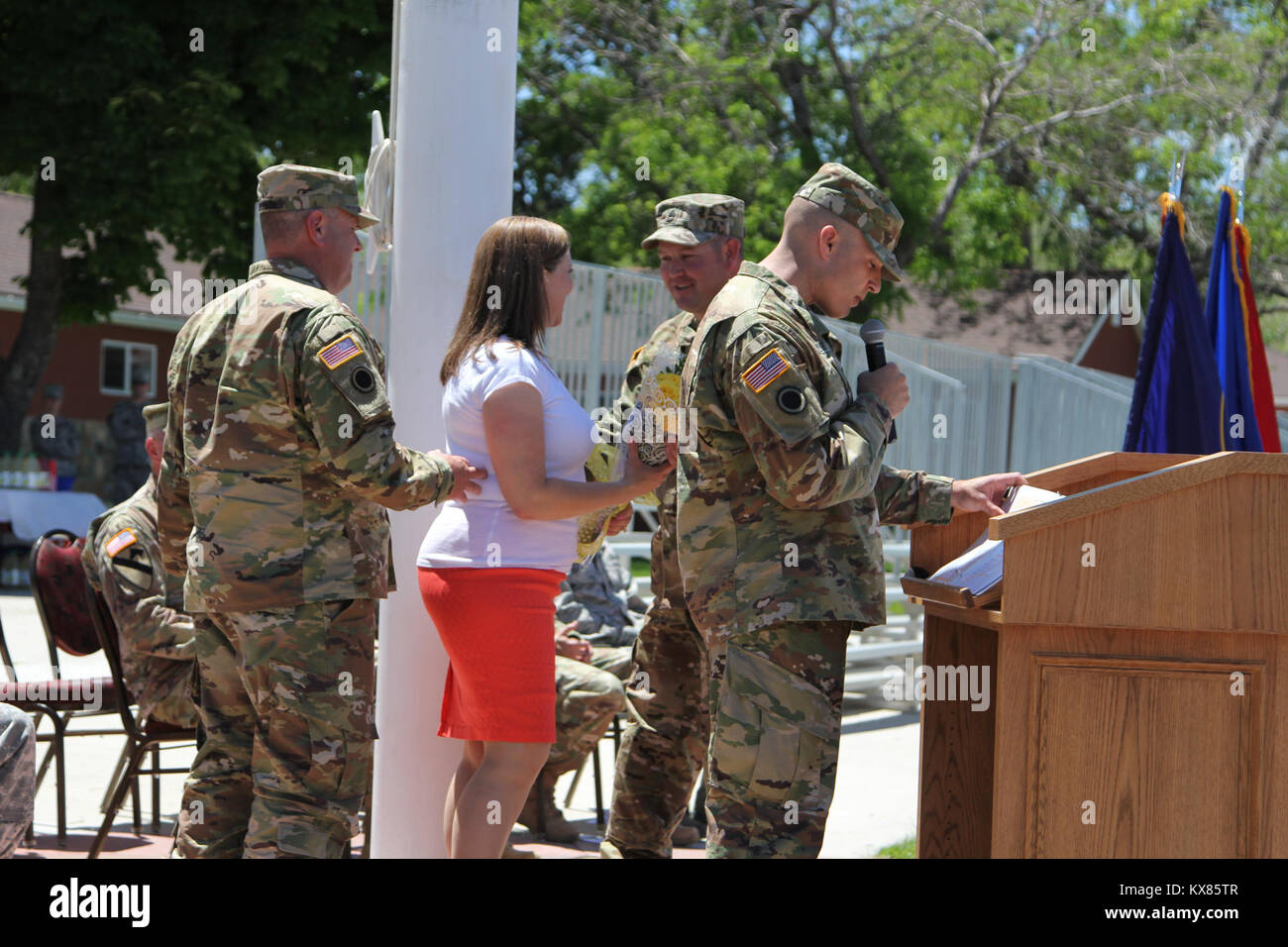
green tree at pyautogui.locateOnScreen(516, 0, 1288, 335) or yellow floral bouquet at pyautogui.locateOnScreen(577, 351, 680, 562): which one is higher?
green tree at pyautogui.locateOnScreen(516, 0, 1288, 335)

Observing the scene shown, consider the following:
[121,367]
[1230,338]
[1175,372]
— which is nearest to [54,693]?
[1175,372]

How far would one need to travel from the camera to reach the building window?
88.1 ft

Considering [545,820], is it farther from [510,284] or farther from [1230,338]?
[1230,338]

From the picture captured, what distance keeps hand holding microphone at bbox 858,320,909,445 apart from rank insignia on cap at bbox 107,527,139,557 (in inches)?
113

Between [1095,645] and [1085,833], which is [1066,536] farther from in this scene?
[1085,833]

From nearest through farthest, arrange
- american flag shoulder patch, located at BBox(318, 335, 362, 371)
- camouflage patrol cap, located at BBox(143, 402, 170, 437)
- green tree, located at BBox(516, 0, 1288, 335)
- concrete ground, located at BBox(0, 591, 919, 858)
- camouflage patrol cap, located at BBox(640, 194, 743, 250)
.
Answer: american flag shoulder patch, located at BBox(318, 335, 362, 371), camouflage patrol cap, located at BBox(640, 194, 743, 250), camouflage patrol cap, located at BBox(143, 402, 170, 437), concrete ground, located at BBox(0, 591, 919, 858), green tree, located at BBox(516, 0, 1288, 335)

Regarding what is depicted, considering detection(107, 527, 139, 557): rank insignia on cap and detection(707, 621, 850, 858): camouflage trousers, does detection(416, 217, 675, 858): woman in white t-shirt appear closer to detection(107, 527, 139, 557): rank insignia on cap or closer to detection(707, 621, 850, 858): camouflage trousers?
detection(707, 621, 850, 858): camouflage trousers

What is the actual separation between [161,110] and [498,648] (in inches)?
541

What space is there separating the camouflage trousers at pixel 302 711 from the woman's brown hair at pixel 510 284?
0.77 m

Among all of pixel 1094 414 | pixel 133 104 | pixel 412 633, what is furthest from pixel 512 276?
pixel 133 104

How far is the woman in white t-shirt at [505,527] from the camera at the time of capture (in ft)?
11.9

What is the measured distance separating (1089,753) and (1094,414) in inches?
443

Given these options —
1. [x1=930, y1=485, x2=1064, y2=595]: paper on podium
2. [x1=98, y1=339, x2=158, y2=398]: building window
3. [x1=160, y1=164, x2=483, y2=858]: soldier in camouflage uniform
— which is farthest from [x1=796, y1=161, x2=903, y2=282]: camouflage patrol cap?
[x1=98, y1=339, x2=158, y2=398]: building window

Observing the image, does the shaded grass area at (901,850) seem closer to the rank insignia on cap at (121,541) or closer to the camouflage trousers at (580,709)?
the camouflage trousers at (580,709)
